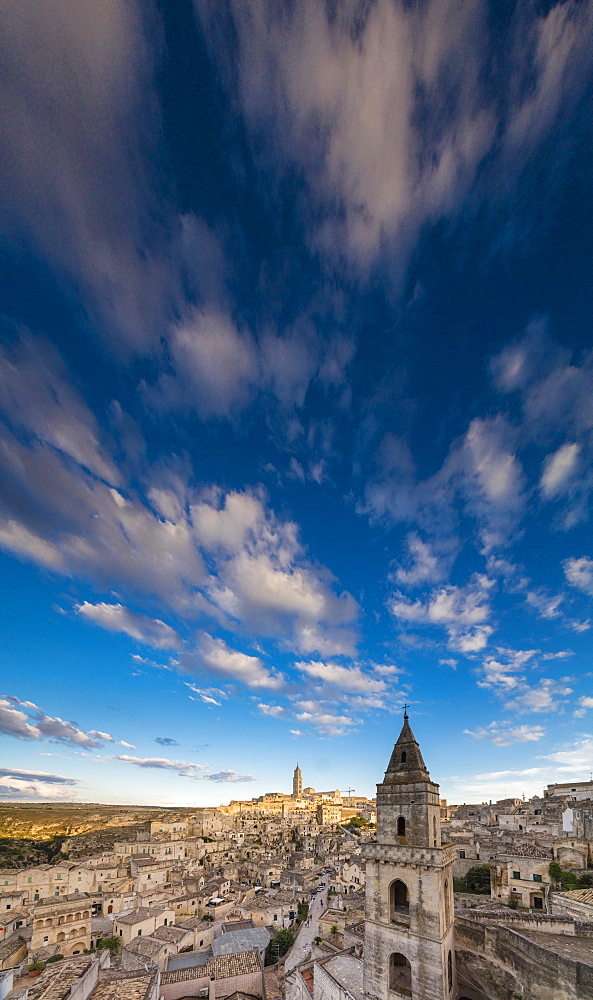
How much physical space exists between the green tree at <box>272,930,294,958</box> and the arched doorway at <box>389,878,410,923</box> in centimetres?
3056

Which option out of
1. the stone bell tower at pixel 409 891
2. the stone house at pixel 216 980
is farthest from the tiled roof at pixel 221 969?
the stone bell tower at pixel 409 891

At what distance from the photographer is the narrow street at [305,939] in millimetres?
32441

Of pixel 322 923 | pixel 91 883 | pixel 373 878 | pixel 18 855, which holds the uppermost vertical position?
pixel 373 878

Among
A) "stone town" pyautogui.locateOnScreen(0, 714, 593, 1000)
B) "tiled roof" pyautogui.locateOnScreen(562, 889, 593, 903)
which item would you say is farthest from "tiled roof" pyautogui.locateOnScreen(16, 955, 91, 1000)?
"tiled roof" pyautogui.locateOnScreen(562, 889, 593, 903)

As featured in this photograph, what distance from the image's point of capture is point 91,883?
55281mm

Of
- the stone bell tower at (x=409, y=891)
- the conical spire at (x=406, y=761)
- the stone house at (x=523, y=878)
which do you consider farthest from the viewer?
the stone house at (x=523, y=878)

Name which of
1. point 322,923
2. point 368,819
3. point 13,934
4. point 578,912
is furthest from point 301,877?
point 368,819

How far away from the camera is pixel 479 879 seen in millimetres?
37000

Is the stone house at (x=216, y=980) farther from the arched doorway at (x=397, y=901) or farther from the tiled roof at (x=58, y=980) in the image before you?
the arched doorway at (x=397, y=901)

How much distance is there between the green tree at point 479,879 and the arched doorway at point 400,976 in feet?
78.0

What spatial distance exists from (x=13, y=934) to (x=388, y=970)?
45543 millimetres

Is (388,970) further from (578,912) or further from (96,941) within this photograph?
(96,941)

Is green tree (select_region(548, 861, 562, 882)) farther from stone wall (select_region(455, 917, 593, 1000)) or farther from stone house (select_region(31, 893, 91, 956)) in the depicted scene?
stone house (select_region(31, 893, 91, 956))

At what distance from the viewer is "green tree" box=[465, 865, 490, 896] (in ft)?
120
